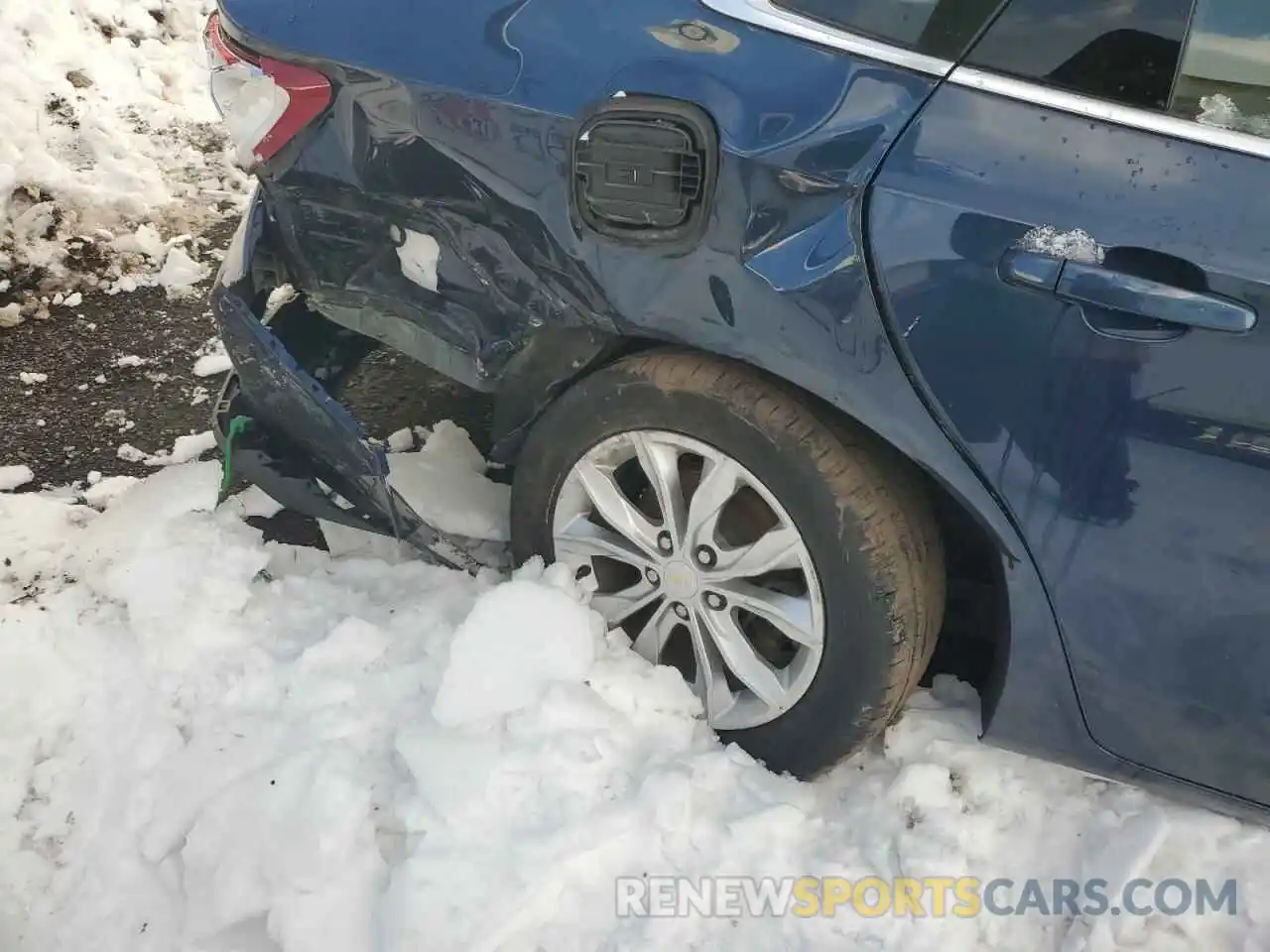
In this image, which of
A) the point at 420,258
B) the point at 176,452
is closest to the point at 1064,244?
the point at 420,258

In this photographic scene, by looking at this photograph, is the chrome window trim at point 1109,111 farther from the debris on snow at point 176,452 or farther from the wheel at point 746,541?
the debris on snow at point 176,452

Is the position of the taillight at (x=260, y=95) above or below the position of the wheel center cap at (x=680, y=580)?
above

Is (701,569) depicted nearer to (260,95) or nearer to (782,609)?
(782,609)

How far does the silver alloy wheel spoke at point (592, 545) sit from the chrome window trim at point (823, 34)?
104cm

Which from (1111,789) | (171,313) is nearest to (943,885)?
(1111,789)

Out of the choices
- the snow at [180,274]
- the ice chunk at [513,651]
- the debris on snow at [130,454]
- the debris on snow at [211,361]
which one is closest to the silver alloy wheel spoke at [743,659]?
the ice chunk at [513,651]

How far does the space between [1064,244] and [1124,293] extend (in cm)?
11

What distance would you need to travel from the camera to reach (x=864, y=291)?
165 cm

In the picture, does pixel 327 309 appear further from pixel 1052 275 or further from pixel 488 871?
pixel 1052 275

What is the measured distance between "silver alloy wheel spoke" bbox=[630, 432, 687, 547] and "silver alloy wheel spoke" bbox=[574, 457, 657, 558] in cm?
7

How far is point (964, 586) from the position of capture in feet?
7.22

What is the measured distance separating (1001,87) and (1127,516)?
71 centimetres

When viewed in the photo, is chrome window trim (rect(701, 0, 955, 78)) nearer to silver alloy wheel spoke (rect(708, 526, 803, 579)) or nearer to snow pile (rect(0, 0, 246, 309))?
silver alloy wheel spoke (rect(708, 526, 803, 579))

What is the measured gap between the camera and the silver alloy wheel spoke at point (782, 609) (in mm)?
1938
